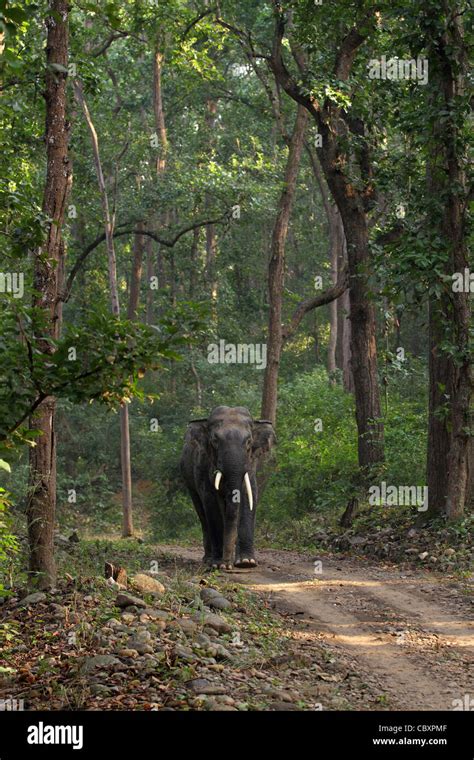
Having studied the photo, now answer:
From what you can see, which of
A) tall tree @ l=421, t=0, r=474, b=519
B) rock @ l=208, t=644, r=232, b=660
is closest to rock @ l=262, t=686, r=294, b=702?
rock @ l=208, t=644, r=232, b=660

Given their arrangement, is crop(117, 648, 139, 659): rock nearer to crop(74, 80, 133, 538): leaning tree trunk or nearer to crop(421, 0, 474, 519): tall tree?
crop(421, 0, 474, 519): tall tree

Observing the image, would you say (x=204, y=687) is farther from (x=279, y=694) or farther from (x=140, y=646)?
(x=140, y=646)

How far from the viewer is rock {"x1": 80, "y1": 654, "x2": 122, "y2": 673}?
26.5 feet

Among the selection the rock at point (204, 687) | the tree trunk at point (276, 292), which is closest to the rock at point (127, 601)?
→ the rock at point (204, 687)

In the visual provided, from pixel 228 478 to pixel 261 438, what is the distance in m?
1.29

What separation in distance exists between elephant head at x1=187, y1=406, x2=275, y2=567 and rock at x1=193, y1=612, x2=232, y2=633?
5.00 metres

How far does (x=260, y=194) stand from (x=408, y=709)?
19.6 m

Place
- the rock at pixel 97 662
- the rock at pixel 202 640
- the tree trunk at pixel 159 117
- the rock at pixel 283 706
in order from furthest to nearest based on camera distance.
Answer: the tree trunk at pixel 159 117 < the rock at pixel 202 640 < the rock at pixel 97 662 < the rock at pixel 283 706

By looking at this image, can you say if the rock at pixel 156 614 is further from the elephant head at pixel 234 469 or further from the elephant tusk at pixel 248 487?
the elephant tusk at pixel 248 487

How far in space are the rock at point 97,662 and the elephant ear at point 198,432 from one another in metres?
8.39

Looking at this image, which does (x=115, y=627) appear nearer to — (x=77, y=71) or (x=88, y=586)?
(x=88, y=586)

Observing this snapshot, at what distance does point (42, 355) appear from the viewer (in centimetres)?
709

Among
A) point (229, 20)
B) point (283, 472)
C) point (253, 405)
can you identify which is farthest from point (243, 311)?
point (283, 472)

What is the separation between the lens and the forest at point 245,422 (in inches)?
308
